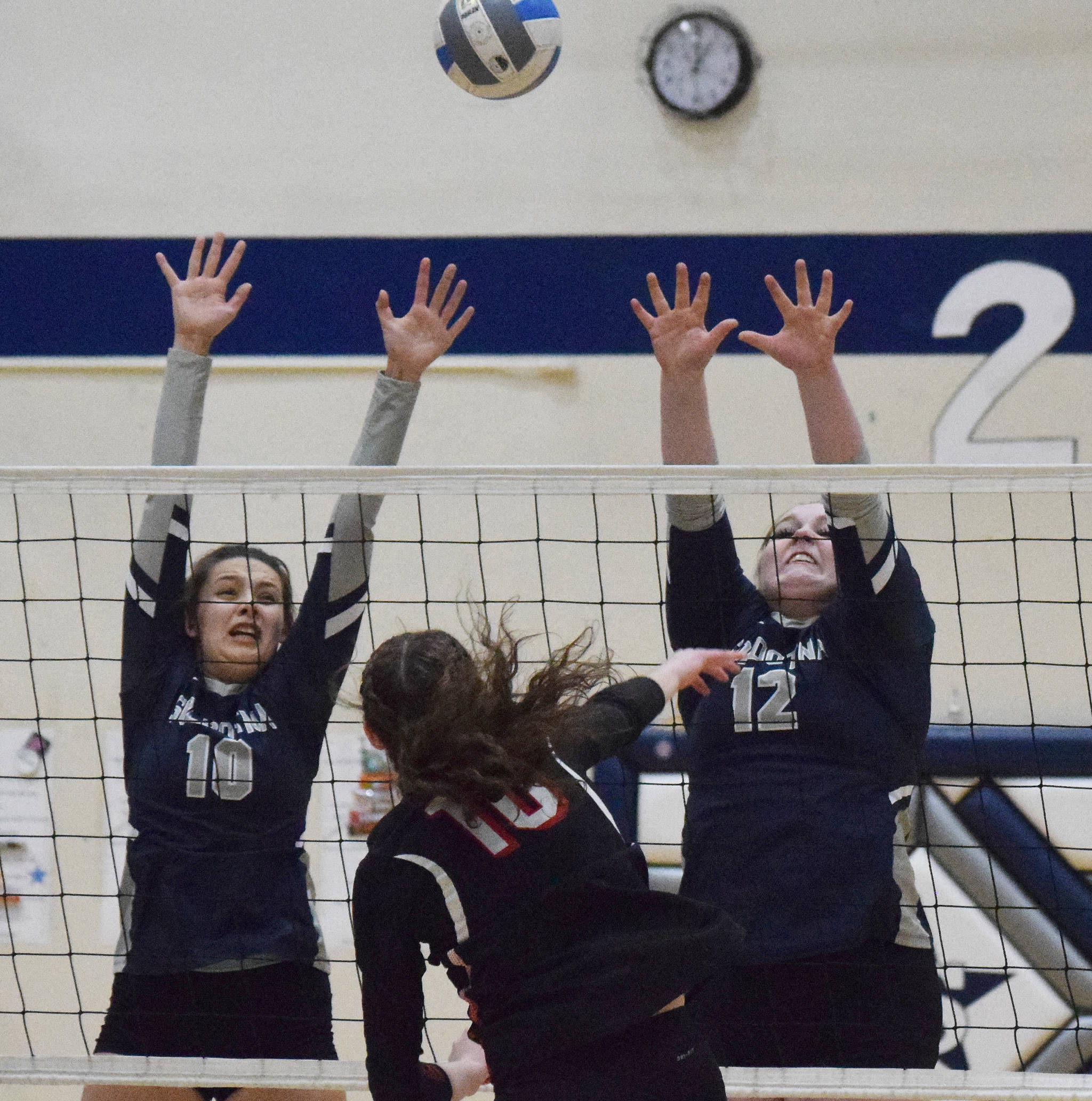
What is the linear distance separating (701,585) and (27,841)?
107 inches

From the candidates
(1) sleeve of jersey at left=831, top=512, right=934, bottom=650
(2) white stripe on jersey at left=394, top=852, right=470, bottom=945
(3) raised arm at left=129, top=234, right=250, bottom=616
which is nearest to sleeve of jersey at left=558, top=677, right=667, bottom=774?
(2) white stripe on jersey at left=394, top=852, right=470, bottom=945

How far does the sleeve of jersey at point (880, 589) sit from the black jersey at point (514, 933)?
715 mm

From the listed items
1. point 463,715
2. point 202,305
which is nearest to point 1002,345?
point 202,305

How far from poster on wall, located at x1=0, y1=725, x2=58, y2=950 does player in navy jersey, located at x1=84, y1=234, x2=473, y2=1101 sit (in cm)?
183

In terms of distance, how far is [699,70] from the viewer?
405 centimetres

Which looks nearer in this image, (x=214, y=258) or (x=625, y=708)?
(x=625, y=708)

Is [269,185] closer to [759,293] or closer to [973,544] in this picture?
[759,293]

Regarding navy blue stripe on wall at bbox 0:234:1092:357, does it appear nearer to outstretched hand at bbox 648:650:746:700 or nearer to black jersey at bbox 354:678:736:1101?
outstretched hand at bbox 648:650:746:700

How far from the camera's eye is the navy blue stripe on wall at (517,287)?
405 cm

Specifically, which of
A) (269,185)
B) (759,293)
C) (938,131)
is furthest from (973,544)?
(269,185)

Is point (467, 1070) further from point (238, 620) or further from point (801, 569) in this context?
point (801, 569)

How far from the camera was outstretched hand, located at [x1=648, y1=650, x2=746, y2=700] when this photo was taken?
213 centimetres

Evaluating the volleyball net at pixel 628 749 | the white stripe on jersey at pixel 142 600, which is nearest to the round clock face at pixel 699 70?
the volleyball net at pixel 628 749

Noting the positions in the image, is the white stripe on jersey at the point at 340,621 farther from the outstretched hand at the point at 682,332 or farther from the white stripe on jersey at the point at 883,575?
the white stripe on jersey at the point at 883,575
